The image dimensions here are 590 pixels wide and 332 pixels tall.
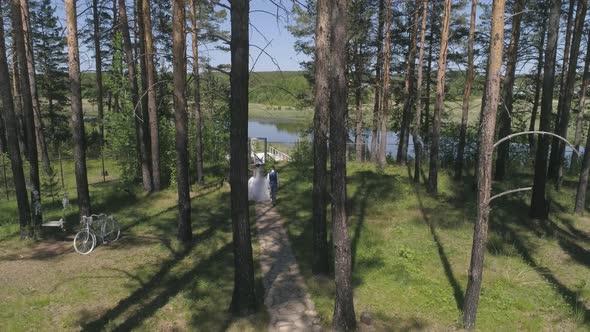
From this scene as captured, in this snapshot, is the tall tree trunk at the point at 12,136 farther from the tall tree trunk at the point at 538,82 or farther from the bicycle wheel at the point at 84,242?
the tall tree trunk at the point at 538,82

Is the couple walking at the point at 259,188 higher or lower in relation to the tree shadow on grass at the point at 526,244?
higher

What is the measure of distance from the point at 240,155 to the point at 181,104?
14.7ft

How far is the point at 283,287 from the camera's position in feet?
28.9

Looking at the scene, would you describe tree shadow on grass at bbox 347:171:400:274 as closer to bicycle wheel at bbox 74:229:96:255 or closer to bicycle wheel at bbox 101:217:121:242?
bicycle wheel at bbox 101:217:121:242

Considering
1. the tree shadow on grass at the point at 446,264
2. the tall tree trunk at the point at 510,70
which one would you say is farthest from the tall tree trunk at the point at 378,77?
the tree shadow on grass at the point at 446,264

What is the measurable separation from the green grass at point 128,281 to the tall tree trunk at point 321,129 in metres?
1.51

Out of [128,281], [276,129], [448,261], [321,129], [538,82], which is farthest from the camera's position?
[276,129]

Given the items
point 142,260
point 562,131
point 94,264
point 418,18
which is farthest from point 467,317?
point 418,18

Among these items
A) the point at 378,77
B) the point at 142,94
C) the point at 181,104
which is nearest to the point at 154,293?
the point at 181,104

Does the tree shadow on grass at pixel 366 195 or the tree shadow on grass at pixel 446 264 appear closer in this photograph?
the tree shadow on grass at pixel 446 264

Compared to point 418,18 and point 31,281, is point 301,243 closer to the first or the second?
point 31,281

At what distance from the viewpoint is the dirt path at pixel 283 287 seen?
7.41m

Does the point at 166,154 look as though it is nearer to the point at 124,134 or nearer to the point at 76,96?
the point at 124,134

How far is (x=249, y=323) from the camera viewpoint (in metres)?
7.27
